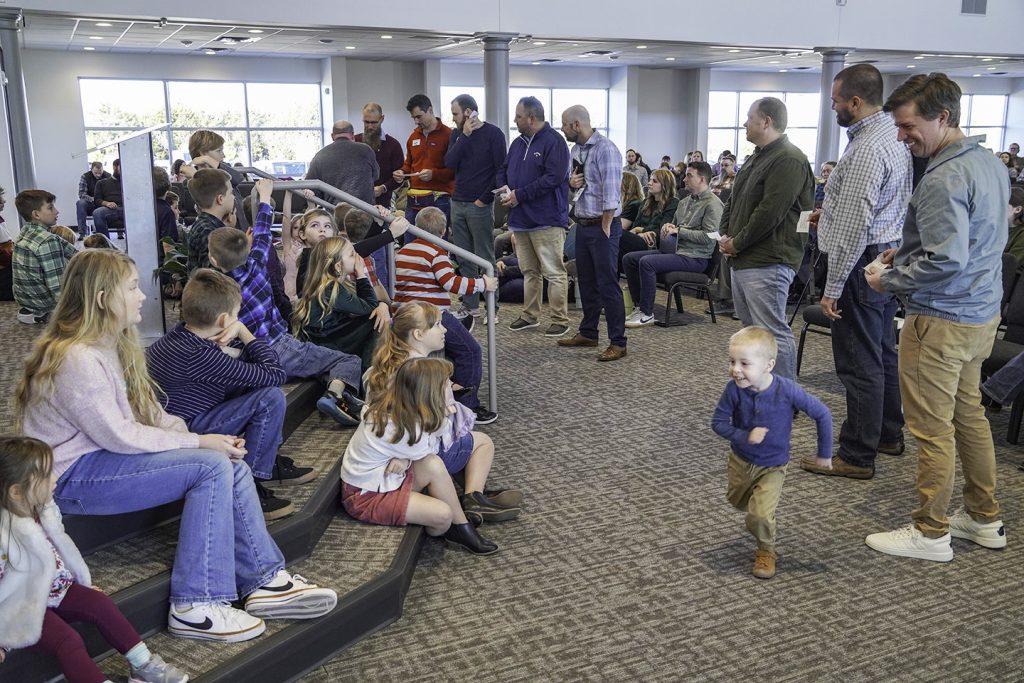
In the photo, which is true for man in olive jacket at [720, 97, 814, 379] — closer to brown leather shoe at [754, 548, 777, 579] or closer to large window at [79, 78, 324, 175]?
brown leather shoe at [754, 548, 777, 579]

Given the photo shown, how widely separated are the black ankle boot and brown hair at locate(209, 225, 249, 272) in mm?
1477

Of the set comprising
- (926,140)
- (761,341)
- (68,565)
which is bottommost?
(68,565)

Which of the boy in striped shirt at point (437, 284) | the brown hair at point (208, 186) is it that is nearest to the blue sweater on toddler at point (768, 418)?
the boy in striped shirt at point (437, 284)

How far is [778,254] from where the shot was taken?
4.32m

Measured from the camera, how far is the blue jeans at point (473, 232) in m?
7.12

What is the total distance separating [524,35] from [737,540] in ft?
36.5

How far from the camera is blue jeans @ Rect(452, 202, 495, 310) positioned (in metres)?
7.12

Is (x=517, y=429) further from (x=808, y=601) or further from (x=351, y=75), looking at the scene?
(x=351, y=75)

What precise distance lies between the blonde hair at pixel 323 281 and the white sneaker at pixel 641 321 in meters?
3.49

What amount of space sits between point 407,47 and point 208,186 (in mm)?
13715

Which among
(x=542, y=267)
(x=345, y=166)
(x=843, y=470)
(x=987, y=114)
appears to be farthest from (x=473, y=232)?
(x=987, y=114)

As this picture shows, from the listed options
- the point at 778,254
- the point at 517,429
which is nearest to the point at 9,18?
the point at 517,429

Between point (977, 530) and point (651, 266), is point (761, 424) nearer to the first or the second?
point (977, 530)

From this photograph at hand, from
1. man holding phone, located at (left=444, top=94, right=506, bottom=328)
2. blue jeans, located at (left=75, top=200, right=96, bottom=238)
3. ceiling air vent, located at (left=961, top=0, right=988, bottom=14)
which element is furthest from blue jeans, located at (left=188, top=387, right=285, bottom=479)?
ceiling air vent, located at (left=961, top=0, right=988, bottom=14)
